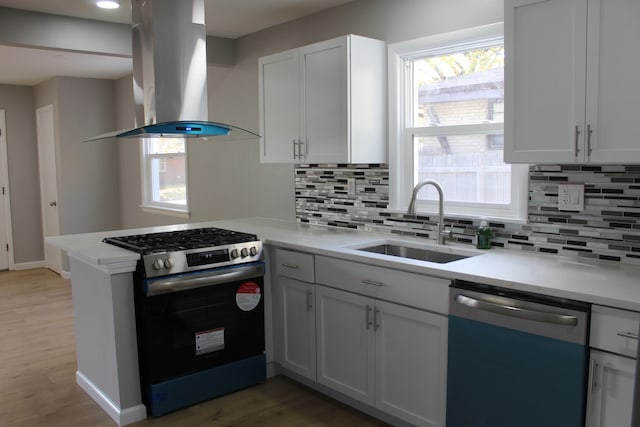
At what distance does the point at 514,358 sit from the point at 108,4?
9.79 ft

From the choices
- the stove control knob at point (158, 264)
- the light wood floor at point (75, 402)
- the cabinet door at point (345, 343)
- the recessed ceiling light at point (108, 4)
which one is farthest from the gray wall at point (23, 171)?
the cabinet door at point (345, 343)

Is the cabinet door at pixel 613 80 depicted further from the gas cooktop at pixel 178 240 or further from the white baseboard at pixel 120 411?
the white baseboard at pixel 120 411

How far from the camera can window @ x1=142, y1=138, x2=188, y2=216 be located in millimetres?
5617

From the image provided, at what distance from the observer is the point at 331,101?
10.7 feet

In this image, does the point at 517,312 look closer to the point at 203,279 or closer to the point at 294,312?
the point at 294,312

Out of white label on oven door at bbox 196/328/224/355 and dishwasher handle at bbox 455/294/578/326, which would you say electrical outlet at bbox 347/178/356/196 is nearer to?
white label on oven door at bbox 196/328/224/355

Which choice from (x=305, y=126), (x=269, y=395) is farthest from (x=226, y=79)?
(x=269, y=395)

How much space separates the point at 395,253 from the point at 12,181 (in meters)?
5.74

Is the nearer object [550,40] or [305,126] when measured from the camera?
[550,40]

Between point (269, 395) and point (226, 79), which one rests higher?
point (226, 79)

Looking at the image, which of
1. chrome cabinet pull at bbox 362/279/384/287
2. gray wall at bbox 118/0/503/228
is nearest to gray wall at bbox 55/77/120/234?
gray wall at bbox 118/0/503/228

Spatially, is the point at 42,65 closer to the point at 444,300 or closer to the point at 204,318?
the point at 204,318

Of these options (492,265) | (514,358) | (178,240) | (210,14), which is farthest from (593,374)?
(210,14)

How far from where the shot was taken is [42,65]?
562cm
